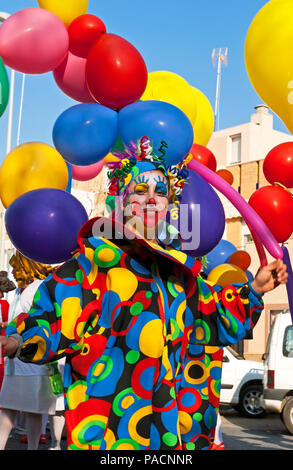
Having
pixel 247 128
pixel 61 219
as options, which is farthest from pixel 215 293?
pixel 247 128

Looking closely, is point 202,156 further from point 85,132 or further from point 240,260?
point 85,132

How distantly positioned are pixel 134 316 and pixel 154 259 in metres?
0.29

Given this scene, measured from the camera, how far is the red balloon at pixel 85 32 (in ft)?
14.1

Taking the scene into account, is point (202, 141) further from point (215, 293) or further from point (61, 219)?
point (215, 293)

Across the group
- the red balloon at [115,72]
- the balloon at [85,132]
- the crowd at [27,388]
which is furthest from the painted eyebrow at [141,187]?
the crowd at [27,388]

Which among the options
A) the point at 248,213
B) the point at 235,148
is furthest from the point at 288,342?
the point at 235,148

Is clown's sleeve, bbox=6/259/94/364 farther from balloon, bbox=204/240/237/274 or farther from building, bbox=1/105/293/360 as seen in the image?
building, bbox=1/105/293/360

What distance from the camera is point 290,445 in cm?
820

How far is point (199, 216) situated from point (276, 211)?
50 centimetres

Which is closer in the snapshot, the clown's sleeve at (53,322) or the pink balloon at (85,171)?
the clown's sleeve at (53,322)

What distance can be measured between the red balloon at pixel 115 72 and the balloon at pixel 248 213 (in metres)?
0.60

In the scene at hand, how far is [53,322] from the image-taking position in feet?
8.79

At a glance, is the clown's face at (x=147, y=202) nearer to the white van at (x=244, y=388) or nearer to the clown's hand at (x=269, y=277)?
the clown's hand at (x=269, y=277)

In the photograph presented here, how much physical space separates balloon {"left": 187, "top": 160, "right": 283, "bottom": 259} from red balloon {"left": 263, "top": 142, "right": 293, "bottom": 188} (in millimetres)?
575
